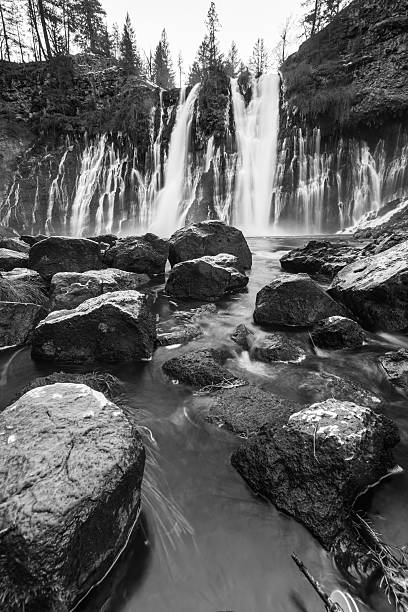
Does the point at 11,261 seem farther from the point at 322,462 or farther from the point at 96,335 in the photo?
the point at 322,462

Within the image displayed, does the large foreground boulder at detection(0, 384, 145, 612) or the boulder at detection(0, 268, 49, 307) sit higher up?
the boulder at detection(0, 268, 49, 307)

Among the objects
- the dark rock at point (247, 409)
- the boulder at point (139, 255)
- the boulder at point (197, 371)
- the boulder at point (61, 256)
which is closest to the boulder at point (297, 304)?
the boulder at point (197, 371)

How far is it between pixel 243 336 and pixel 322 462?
11.0 ft

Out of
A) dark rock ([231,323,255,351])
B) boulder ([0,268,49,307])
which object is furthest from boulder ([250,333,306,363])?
boulder ([0,268,49,307])

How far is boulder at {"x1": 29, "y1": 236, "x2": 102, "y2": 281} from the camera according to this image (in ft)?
28.8

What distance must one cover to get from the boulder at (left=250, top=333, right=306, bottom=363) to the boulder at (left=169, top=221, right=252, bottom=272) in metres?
4.47

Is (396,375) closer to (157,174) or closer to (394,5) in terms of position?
(157,174)

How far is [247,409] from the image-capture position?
11.7 ft

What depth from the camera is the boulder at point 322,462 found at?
229 cm

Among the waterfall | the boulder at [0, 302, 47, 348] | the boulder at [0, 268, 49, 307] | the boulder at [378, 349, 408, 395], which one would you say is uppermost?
the waterfall

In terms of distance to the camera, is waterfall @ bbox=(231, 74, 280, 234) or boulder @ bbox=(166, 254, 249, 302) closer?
boulder @ bbox=(166, 254, 249, 302)

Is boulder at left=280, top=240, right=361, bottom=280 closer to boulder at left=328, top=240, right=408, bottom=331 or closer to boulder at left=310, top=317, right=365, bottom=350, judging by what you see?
boulder at left=328, top=240, right=408, bottom=331

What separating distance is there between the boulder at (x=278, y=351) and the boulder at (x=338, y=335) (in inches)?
16.0

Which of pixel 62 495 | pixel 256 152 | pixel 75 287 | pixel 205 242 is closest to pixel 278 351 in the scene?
pixel 62 495
